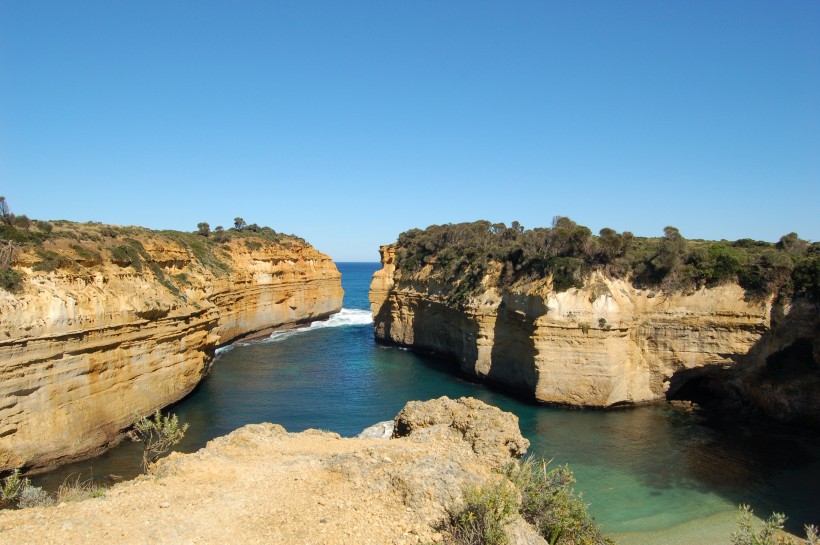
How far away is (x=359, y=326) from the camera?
187 feet

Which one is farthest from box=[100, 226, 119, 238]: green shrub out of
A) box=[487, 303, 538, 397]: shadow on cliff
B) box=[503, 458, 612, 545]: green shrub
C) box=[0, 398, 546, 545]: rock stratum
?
box=[503, 458, 612, 545]: green shrub

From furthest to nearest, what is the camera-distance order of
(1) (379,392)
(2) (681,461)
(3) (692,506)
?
1. (1) (379,392)
2. (2) (681,461)
3. (3) (692,506)

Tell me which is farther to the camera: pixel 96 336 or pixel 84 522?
pixel 96 336

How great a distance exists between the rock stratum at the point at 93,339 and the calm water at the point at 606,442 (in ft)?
4.49

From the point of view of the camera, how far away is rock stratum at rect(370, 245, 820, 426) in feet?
76.1

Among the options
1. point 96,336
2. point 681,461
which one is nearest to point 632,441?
point 681,461

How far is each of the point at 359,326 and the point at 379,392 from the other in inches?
1098

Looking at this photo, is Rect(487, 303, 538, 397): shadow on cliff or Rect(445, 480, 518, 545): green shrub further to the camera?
Rect(487, 303, 538, 397): shadow on cliff

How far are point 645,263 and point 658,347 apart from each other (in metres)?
4.54

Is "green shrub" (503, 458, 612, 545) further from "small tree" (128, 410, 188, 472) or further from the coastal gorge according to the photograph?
the coastal gorge

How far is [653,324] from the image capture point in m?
26.4

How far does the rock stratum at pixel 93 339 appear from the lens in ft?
57.9

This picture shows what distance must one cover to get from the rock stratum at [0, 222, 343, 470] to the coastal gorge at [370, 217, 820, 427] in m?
17.3

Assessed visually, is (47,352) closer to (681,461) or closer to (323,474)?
(323,474)
